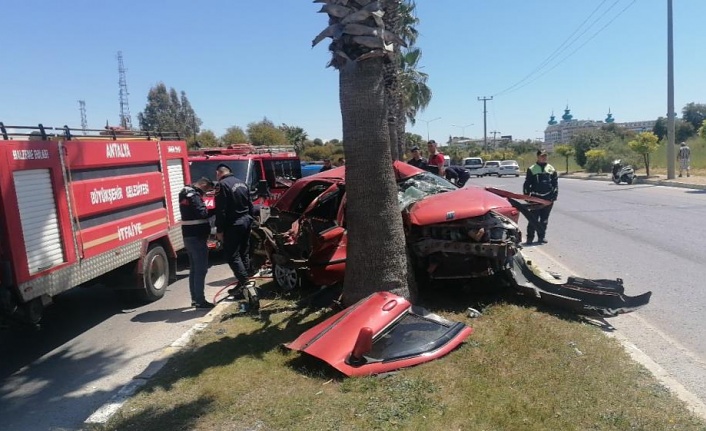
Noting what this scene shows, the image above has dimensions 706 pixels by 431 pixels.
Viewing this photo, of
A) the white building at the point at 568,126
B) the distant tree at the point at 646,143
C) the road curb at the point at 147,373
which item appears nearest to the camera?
the road curb at the point at 147,373

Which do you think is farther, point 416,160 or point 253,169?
point 253,169

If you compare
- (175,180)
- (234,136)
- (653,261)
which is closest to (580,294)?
(653,261)

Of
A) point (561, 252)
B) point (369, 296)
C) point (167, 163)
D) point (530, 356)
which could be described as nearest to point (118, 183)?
point (167, 163)

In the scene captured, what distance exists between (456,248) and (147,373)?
3.35m

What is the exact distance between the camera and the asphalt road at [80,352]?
4605mm

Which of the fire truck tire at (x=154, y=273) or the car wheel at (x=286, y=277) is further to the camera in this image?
the fire truck tire at (x=154, y=273)

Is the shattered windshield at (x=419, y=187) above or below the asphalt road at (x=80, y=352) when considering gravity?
above

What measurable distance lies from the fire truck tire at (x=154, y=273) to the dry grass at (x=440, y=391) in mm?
2618

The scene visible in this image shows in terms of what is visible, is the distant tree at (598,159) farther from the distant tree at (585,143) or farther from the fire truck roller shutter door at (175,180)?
the fire truck roller shutter door at (175,180)

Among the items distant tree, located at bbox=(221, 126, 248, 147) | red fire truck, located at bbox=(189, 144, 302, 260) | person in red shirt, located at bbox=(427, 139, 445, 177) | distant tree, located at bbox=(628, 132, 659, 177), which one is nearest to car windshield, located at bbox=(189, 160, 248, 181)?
red fire truck, located at bbox=(189, 144, 302, 260)

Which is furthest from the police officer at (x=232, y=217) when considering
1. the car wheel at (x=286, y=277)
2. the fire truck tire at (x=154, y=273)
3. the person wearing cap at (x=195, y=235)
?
the fire truck tire at (x=154, y=273)

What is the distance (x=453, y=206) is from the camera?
20.5 ft

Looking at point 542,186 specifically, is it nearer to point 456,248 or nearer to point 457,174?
point 457,174

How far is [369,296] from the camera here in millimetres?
5227
